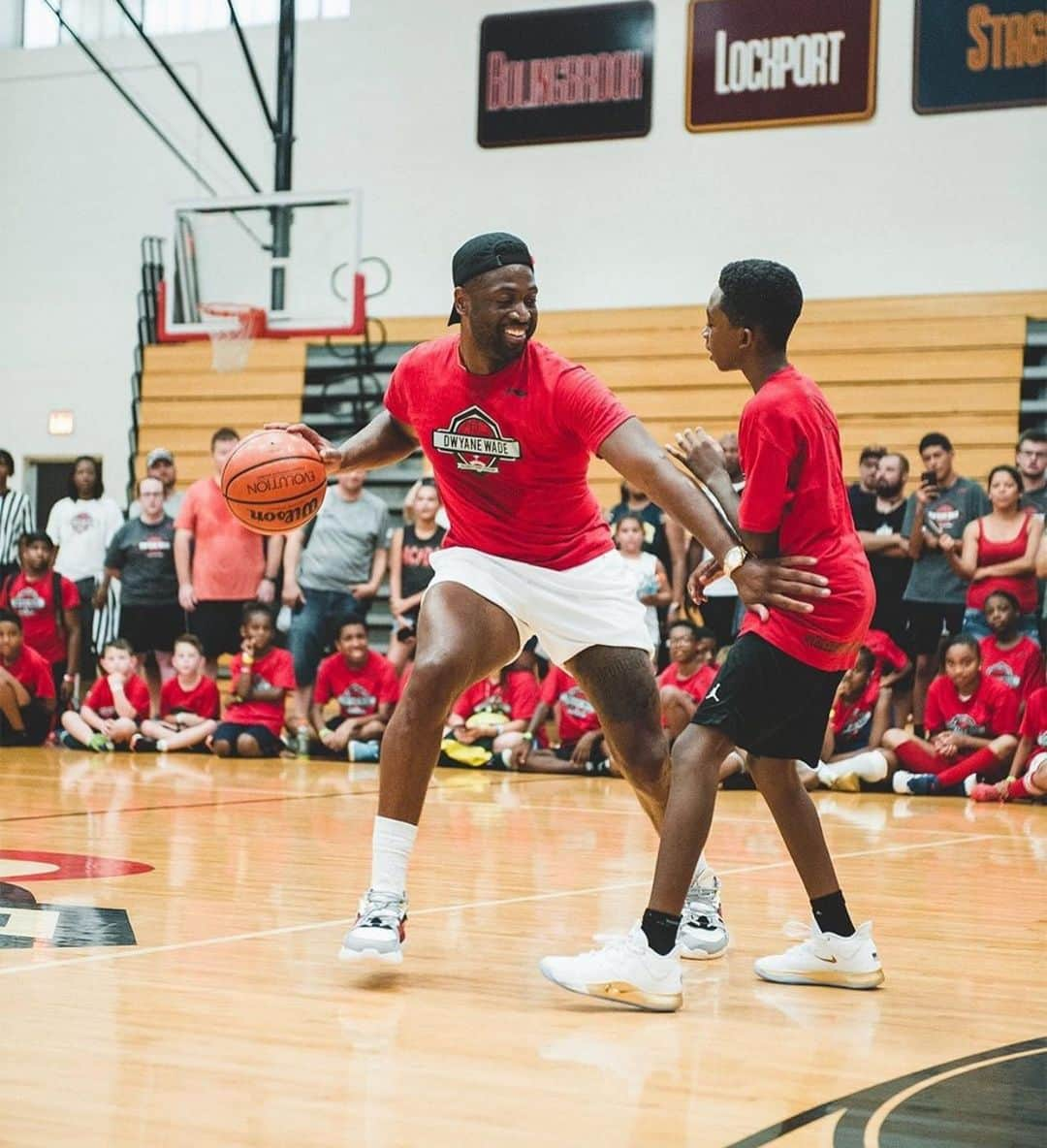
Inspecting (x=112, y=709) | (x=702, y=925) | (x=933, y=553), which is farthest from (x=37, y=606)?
(x=702, y=925)

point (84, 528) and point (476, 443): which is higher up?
point (476, 443)

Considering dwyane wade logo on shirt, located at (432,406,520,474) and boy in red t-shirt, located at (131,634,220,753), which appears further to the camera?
boy in red t-shirt, located at (131,634,220,753)

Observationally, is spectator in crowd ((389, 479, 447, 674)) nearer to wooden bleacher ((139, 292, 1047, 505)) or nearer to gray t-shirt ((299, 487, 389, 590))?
gray t-shirt ((299, 487, 389, 590))

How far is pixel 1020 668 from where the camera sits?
1026 cm

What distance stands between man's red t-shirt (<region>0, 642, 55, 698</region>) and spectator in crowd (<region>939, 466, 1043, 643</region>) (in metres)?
6.42

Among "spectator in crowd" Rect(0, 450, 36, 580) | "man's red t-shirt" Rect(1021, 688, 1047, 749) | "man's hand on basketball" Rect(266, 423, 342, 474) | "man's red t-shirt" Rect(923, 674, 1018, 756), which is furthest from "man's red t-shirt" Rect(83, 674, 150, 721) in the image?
"man's hand on basketball" Rect(266, 423, 342, 474)

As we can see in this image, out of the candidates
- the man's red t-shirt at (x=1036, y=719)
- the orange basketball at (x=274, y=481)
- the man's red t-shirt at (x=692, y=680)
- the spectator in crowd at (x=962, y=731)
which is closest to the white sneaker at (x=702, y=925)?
the orange basketball at (x=274, y=481)

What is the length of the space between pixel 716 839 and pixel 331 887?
2.45 m

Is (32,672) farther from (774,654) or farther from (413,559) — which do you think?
(774,654)

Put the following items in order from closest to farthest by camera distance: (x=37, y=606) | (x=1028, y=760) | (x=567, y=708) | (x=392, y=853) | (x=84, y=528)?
(x=392, y=853)
(x=1028, y=760)
(x=567, y=708)
(x=37, y=606)
(x=84, y=528)

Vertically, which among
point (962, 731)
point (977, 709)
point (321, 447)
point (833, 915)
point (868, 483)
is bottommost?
point (962, 731)

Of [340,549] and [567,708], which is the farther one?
[340,549]

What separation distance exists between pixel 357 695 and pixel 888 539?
3.76 metres

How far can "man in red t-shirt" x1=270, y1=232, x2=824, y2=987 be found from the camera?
14.6 feet
